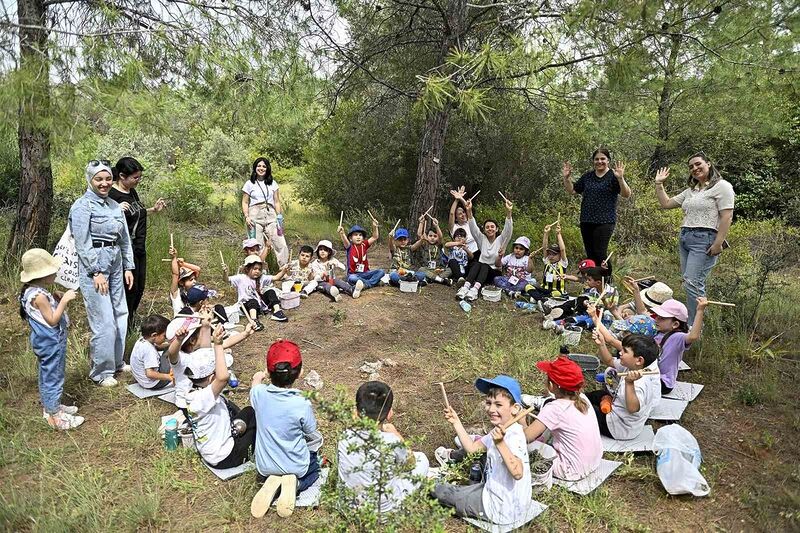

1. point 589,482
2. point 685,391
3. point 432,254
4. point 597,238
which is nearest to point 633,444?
point 589,482

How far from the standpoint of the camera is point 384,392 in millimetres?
2727

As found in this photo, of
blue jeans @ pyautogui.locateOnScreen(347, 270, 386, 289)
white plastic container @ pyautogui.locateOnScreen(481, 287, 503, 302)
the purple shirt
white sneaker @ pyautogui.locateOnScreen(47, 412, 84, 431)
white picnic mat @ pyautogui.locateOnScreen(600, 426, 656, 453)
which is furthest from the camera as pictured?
blue jeans @ pyautogui.locateOnScreen(347, 270, 386, 289)

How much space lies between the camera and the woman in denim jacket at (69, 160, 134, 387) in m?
3.82

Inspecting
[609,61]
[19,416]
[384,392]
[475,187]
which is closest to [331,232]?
[475,187]

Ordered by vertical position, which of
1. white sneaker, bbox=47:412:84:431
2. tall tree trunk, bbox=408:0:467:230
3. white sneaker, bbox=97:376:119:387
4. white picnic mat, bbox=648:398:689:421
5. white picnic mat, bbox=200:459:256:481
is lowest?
white picnic mat, bbox=200:459:256:481

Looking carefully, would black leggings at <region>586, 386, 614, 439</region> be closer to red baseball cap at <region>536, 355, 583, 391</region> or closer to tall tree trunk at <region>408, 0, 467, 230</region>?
red baseball cap at <region>536, 355, 583, 391</region>

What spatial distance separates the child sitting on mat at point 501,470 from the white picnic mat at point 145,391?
7.65 ft

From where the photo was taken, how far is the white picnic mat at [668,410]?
12.3 feet

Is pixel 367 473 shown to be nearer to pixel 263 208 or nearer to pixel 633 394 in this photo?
pixel 633 394

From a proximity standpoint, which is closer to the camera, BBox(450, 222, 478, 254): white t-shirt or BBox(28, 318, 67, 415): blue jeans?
BBox(28, 318, 67, 415): blue jeans

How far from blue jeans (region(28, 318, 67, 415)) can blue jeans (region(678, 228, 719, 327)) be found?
188 inches

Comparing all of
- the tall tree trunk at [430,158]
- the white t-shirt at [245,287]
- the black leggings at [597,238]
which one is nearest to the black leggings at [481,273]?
the tall tree trunk at [430,158]

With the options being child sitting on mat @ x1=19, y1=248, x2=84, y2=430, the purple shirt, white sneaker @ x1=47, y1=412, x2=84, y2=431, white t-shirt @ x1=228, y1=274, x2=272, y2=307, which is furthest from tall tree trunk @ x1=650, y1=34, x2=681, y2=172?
white sneaker @ x1=47, y1=412, x2=84, y2=431

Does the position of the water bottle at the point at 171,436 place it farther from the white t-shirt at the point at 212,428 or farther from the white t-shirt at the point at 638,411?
the white t-shirt at the point at 638,411
